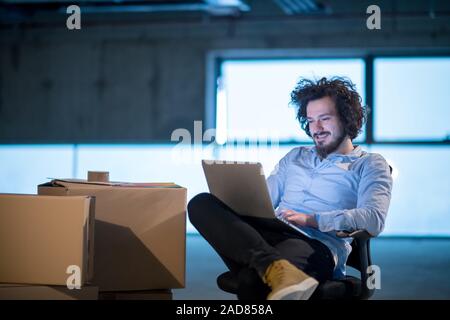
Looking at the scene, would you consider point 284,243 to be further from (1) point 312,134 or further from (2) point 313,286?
(1) point 312,134

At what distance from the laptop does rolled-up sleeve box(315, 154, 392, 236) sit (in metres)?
0.11

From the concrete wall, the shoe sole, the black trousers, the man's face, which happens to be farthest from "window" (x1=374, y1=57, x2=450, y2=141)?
the shoe sole

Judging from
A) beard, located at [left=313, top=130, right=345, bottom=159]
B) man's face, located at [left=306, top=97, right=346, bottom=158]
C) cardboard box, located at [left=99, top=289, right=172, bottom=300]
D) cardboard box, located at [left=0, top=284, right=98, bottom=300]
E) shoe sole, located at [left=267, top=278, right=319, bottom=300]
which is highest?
man's face, located at [left=306, top=97, right=346, bottom=158]

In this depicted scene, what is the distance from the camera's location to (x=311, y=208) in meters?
2.45

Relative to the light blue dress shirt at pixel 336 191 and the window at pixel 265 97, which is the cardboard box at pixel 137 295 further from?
the window at pixel 265 97

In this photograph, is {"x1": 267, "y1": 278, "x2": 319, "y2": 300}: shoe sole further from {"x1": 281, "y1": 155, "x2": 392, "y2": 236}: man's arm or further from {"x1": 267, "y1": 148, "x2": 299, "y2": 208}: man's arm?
{"x1": 267, "y1": 148, "x2": 299, "y2": 208}: man's arm

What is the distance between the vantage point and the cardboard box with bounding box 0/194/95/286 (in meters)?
2.23

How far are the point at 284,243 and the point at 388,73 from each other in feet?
17.9

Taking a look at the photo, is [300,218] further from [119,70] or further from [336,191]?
[119,70]

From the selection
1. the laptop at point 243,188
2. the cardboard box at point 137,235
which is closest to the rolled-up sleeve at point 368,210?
the laptop at point 243,188

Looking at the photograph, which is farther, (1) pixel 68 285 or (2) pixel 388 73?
(2) pixel 388 73

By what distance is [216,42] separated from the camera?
294 inches

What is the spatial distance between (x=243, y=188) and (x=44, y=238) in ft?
2.18
